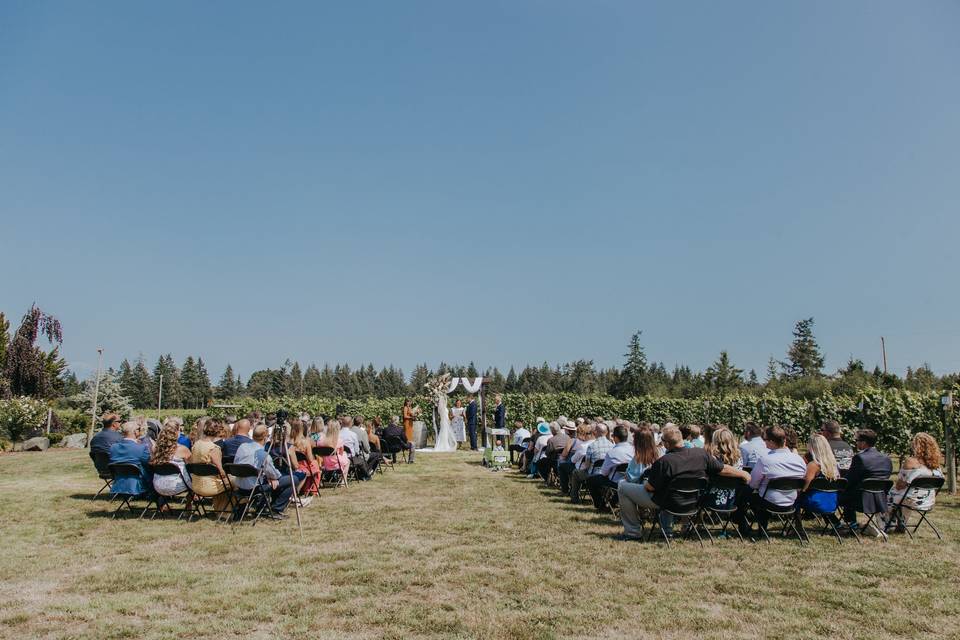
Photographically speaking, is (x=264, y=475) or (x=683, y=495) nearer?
(x=683, y=495)

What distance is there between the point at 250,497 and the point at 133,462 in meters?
2.07

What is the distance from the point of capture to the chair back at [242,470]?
842cm

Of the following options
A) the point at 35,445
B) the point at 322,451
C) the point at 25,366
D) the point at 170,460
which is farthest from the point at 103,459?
the point at 25,366

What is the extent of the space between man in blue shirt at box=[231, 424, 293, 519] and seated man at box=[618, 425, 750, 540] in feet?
15.6

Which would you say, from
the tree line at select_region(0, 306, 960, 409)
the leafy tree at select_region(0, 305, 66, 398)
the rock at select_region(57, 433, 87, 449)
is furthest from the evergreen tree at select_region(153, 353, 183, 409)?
the rock at select_region(57, 433, 87, 449)

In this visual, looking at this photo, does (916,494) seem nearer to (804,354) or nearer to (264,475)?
(264,475)

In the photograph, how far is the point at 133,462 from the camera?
363 inches

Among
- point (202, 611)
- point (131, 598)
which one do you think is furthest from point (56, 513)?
point (202, 611)

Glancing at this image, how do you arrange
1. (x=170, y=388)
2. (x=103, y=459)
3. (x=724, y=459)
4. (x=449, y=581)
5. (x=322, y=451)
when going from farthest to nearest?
(x=170, y=388), (x=322, y=451), (x=103, y=459), (x=724, y=459), (x=449, y=581)

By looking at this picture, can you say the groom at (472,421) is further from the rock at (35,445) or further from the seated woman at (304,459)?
the rock at (35,445)

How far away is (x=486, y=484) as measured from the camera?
12883 mm

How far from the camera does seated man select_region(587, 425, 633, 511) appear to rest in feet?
30.3

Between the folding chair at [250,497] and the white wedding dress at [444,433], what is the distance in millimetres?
13564

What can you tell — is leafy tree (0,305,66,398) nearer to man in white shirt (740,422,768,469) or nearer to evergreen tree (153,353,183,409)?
man in white shirt (740,422,768,469)
